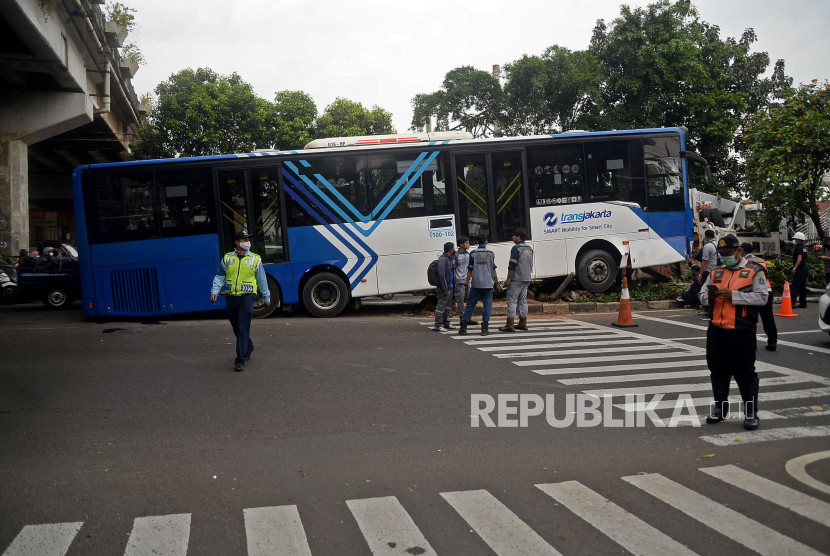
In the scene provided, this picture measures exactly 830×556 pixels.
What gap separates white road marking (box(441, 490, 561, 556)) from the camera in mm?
3957

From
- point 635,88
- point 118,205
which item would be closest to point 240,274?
point 118,205

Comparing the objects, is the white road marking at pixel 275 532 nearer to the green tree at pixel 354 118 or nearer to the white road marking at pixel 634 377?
the white road marking at pixel 634 377

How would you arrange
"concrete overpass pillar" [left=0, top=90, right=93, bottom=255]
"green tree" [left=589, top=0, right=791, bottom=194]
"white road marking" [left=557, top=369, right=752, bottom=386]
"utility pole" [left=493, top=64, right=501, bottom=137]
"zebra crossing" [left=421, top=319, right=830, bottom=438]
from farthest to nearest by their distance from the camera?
"utility pole" [left=493, top=64, right=501, bottom=137] < "green tree" [left=589, top=0, right=791, bottom=194] < "concrete overpass pillar" [left=0, top=90, right=93, bottom=255] < "white road marking" [left=557, top=369, right=752, bottom=386] < "zebra crossing" [left=421, top=319, right=830, bottom=438]

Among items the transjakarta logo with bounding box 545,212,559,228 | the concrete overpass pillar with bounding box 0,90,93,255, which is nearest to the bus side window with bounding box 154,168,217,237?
the transjakarta logo with bounding box 545,212,559,228

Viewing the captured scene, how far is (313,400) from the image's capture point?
A: 7.55 metres

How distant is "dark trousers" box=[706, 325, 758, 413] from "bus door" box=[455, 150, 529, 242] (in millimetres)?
8543

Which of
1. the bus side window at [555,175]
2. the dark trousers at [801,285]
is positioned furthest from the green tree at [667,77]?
the bus side window at [555,175]

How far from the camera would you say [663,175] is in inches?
603

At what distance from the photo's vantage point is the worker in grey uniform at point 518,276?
479 inches

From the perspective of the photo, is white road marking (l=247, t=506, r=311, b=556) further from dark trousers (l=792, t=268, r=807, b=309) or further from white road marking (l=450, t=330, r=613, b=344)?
dark trousers (l=792, t=268, r=807, b=309)

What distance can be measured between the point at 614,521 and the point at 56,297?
1721 cm

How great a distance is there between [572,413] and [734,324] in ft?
5.79

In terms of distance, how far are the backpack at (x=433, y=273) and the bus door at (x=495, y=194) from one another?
1.32 metres

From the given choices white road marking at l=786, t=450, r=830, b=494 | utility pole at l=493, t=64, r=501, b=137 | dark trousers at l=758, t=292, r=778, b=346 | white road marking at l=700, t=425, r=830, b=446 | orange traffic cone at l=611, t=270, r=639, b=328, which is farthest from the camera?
utility pole at l=493, t=64, r=501, b=137
